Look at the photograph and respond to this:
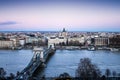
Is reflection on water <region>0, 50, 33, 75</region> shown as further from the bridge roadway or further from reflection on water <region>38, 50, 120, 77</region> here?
reflection on water <region>38, 50, 120, 77</region>

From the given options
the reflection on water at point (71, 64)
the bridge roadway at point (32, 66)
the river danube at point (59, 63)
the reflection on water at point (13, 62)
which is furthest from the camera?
the reflection on water at point (13, 62)

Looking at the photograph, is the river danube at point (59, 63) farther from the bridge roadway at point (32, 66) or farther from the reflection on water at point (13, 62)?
the bridge roadway at point (32, 66)

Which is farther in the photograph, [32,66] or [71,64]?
[71,64]

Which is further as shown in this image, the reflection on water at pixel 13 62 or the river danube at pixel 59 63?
the reflection on water at pixel 13 62

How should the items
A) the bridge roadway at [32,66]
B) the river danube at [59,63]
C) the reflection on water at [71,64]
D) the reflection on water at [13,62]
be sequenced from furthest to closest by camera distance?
the reflection on water at [13,62] → the river danube at [59,63] → the reflection on water at [71,64] → the bridge roadway at [32,66]

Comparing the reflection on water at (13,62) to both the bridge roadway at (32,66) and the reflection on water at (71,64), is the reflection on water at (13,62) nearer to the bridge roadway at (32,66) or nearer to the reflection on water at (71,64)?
the bridge roadway at (32,66)

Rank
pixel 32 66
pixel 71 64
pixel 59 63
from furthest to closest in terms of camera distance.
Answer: pixel 59 63 < pixel 71 64 < pixel 32 66

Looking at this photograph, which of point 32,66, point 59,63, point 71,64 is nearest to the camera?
point 32,66

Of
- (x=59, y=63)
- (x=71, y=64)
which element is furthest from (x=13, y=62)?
(x=71, y=64)

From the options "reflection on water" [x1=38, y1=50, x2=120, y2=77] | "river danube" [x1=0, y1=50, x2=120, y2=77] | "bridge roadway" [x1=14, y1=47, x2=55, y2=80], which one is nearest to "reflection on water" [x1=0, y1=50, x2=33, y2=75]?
"river danube" [x1=0, y1=50, x2=120, y2=77]

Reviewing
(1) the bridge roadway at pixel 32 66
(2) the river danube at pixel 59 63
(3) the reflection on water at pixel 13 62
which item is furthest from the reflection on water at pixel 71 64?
(3) the reflection on water at pixel 13 62

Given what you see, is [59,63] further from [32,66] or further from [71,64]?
[32,66]

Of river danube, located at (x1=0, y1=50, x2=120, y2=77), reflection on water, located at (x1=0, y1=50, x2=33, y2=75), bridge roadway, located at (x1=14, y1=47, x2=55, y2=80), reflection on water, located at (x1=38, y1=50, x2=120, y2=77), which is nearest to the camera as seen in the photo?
bridge roadway, located at (x1=14, y1=47, x2=55, y2=80)

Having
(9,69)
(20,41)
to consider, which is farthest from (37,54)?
(20,41)
